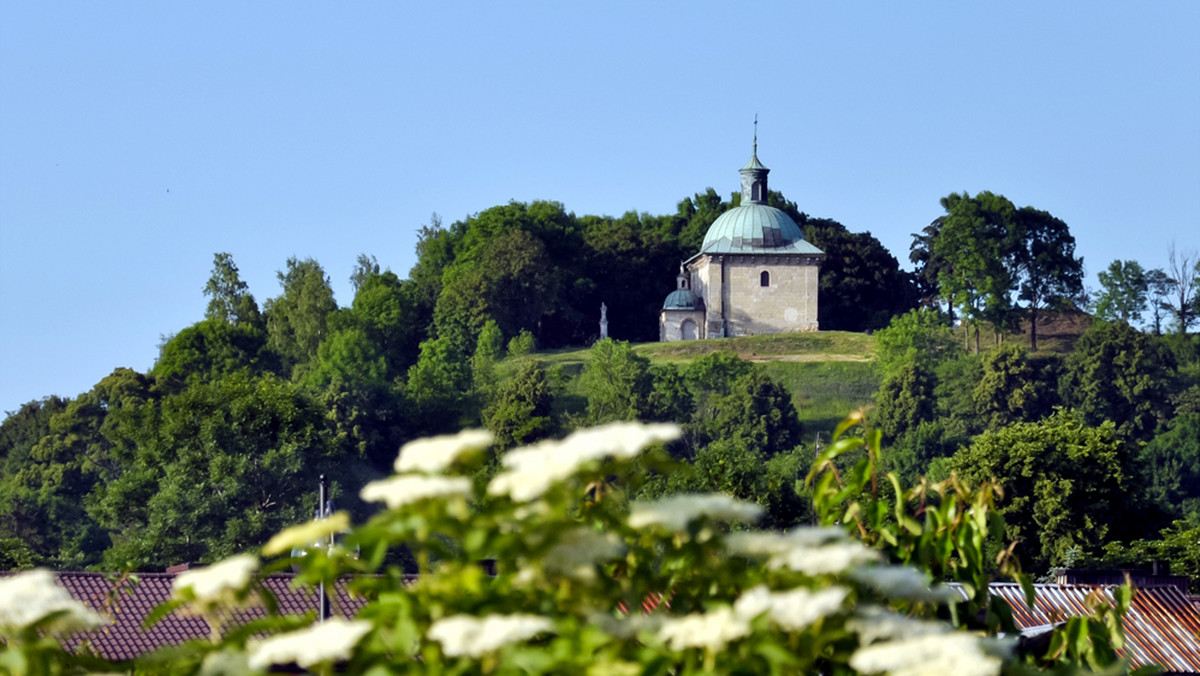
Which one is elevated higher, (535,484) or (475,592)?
(535,484)

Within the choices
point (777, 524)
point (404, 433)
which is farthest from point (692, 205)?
point (777, 524)

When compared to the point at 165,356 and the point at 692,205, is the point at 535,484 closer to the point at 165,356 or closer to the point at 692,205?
the point at 165,356

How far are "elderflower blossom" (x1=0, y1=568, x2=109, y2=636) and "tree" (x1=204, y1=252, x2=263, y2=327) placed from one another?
105 meters

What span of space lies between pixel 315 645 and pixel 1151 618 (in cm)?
2245

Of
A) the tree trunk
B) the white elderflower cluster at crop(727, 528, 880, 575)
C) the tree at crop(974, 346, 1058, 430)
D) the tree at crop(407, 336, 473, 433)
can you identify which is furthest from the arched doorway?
the white elderflower cluster at crop(727, 528, 880, 575)

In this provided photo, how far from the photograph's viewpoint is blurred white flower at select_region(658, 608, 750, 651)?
4.24 meters

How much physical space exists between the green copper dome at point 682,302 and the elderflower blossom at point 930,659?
95.0 meters

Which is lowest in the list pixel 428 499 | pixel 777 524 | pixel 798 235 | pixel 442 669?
pixel 777 524

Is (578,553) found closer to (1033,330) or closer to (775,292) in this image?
(775,292)

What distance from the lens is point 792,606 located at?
4.25 meters

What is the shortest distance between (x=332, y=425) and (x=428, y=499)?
8336cm

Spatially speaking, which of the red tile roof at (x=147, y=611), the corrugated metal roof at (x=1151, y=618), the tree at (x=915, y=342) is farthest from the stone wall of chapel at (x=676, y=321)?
the corrugated metal roof at (x=1151, y=618)

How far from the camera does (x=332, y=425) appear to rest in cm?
8662

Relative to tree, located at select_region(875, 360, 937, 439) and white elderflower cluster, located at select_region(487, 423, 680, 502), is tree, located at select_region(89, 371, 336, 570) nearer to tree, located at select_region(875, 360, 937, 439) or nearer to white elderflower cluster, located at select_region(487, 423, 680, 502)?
tree, located at select_region(875, 360, 937, 439)
